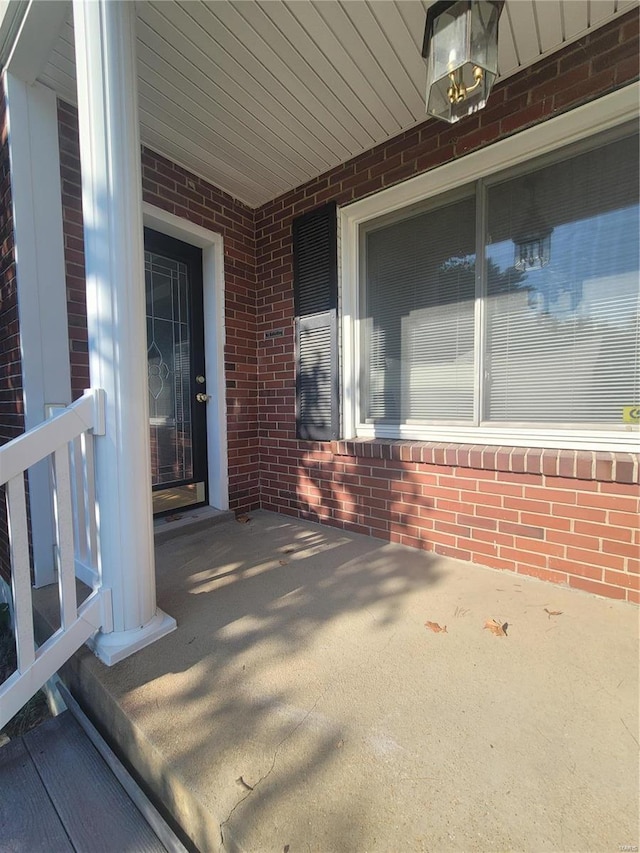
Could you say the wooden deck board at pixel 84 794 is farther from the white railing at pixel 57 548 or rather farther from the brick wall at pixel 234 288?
the brick wall at pixel 234 288

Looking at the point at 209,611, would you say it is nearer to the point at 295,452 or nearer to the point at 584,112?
the point at 295,452

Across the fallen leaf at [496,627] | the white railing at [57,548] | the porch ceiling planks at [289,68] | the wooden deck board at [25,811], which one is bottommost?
the wooden deck board at [25,811]

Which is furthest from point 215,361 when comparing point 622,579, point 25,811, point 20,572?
point 622,579

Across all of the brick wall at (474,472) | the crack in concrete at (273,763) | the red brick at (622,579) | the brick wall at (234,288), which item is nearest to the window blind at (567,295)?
the brick wall at (474,472)

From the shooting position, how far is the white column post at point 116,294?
1341mm

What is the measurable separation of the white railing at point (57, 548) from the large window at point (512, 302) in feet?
6.01

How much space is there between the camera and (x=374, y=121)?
2.28 m

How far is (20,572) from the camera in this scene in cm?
120

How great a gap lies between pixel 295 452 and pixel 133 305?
71.6 inches

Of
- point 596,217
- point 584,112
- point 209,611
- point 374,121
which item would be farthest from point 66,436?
point 584,112

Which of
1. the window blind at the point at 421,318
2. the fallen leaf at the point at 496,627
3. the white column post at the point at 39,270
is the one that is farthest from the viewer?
the window blind at the point at 421,318

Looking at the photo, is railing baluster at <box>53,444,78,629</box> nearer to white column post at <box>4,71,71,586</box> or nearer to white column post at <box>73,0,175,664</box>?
white column post at <box>73,0,175,664</box>

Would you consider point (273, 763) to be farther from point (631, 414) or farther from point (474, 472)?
point (631, 414)

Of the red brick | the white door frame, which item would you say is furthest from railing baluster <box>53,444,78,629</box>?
the red brick
